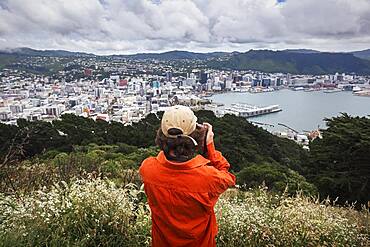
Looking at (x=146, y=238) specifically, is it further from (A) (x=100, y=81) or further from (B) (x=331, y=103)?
(A) (x=100, y=81)

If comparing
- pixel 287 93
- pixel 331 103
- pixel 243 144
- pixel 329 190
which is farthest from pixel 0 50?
pixel 329 190

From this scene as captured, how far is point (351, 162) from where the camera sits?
389 inches

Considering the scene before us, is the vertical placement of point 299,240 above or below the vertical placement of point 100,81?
above

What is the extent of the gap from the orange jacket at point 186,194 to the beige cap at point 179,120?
0.13 metres

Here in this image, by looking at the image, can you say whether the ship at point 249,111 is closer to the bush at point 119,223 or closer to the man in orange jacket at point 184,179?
the bush at point 119,223

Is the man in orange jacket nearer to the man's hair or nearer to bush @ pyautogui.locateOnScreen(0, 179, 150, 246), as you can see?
the man's hair

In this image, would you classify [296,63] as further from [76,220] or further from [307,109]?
[76,220]

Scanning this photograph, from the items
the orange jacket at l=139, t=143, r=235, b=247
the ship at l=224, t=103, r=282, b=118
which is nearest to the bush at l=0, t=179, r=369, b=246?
the orange jacket at l=139, t=143, r=235, b=247

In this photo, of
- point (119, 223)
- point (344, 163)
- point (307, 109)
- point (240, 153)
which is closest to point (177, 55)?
point (307, 109)

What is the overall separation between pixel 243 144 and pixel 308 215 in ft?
63.1

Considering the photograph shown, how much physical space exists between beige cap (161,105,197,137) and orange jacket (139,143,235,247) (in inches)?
5.3

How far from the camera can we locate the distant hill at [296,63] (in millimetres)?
127750

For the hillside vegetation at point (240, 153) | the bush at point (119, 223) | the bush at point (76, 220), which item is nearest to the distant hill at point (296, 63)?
the hillside vegetation at point (240, 153)

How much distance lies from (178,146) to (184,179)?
141mm
